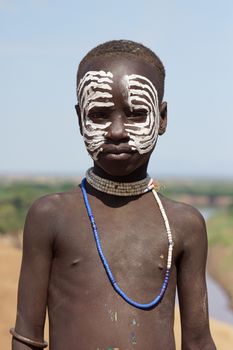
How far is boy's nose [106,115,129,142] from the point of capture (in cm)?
304

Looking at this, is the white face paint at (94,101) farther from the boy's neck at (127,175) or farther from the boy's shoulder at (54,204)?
the boy's shoulder at (54,204)

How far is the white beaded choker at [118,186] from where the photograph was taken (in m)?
3.25

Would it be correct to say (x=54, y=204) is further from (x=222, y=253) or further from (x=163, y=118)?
(x=222, y=253)

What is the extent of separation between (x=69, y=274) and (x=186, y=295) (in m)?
0.65

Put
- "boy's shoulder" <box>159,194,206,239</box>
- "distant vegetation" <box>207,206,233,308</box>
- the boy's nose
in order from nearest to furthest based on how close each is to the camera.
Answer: the boy's nose → "boy's shoulder" <box>159,194,206,239</box> → "distant vegetation" <box>207,206,233,308</box>

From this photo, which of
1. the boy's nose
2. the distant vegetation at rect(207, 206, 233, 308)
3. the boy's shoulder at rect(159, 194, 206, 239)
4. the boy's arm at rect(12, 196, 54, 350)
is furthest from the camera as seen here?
the distant vegetation at rect(207, 206, 233, 308)

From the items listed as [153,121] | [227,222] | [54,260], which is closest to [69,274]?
[54,260]

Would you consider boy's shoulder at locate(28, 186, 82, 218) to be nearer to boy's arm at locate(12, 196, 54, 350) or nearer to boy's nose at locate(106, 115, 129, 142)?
boy's arm at locate(12, 196, 54, 350)

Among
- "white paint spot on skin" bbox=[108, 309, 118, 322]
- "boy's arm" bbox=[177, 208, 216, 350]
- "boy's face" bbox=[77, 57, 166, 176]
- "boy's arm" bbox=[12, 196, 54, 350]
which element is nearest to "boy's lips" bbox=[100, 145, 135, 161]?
"boy's face" bbox=[77, 57, 166, 176]

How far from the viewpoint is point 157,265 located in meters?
3.20

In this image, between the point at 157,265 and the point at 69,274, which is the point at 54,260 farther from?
the point at 157,265

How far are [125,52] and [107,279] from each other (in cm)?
113

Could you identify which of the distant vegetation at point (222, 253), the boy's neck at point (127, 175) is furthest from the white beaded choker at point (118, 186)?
the distant vegetation at point (222, 253)

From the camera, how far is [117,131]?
3.04 metres
